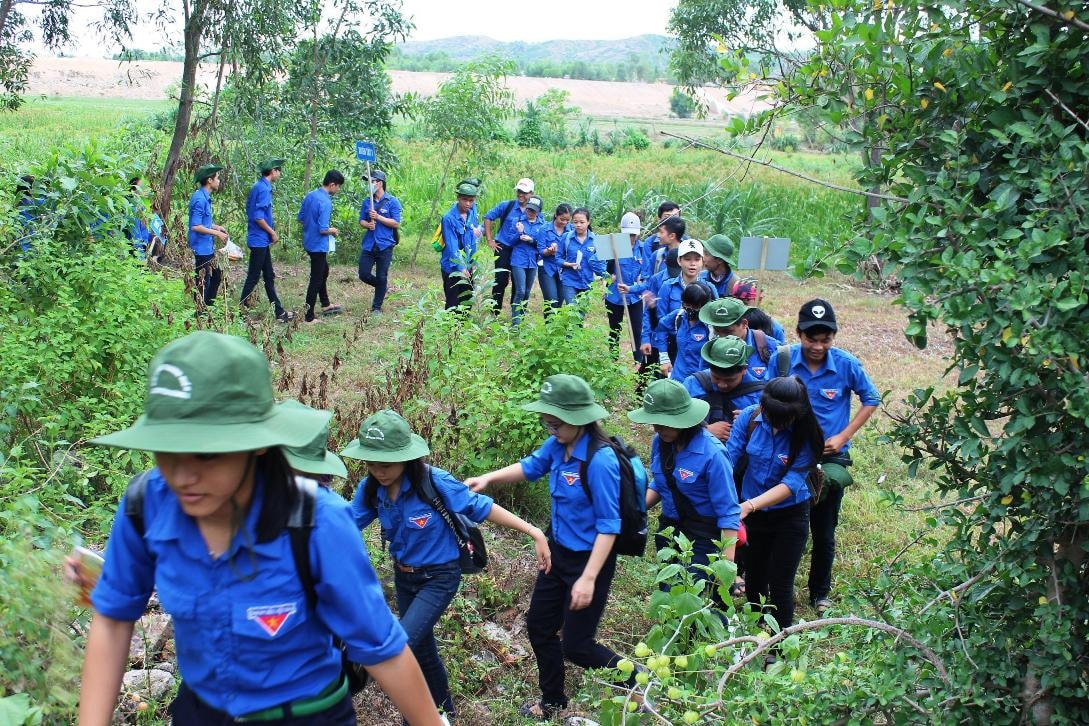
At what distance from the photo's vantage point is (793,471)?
4906 mm

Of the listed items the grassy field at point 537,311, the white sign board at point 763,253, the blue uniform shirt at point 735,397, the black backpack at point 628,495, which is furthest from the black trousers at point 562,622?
the white sign board at point 763,253

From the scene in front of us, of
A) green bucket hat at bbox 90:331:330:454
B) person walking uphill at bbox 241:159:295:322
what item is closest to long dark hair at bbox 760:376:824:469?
green bucket hat at bbox 90:331:330:454

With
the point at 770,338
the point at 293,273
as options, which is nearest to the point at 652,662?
the point at 770,338

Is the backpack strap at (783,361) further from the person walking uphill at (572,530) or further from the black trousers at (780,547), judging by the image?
the person walking uphill at (572,530)

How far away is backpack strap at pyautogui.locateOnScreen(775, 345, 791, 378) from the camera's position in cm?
559

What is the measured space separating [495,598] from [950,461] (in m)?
2.99

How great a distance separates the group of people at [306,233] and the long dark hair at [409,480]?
6.37 meters

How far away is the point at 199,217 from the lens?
413 inches

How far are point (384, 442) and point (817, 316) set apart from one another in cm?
266

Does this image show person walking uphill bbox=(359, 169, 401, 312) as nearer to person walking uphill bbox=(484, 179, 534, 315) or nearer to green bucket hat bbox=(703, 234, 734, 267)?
person walking uphill bbox=(484, 179, 534, 315)

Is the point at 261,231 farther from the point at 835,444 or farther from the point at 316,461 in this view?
the point at 316,461

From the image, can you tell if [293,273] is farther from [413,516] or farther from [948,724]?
[948,724]

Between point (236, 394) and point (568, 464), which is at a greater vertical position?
point (236, 394)

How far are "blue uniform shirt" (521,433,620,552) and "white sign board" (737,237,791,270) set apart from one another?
4.74 metres
